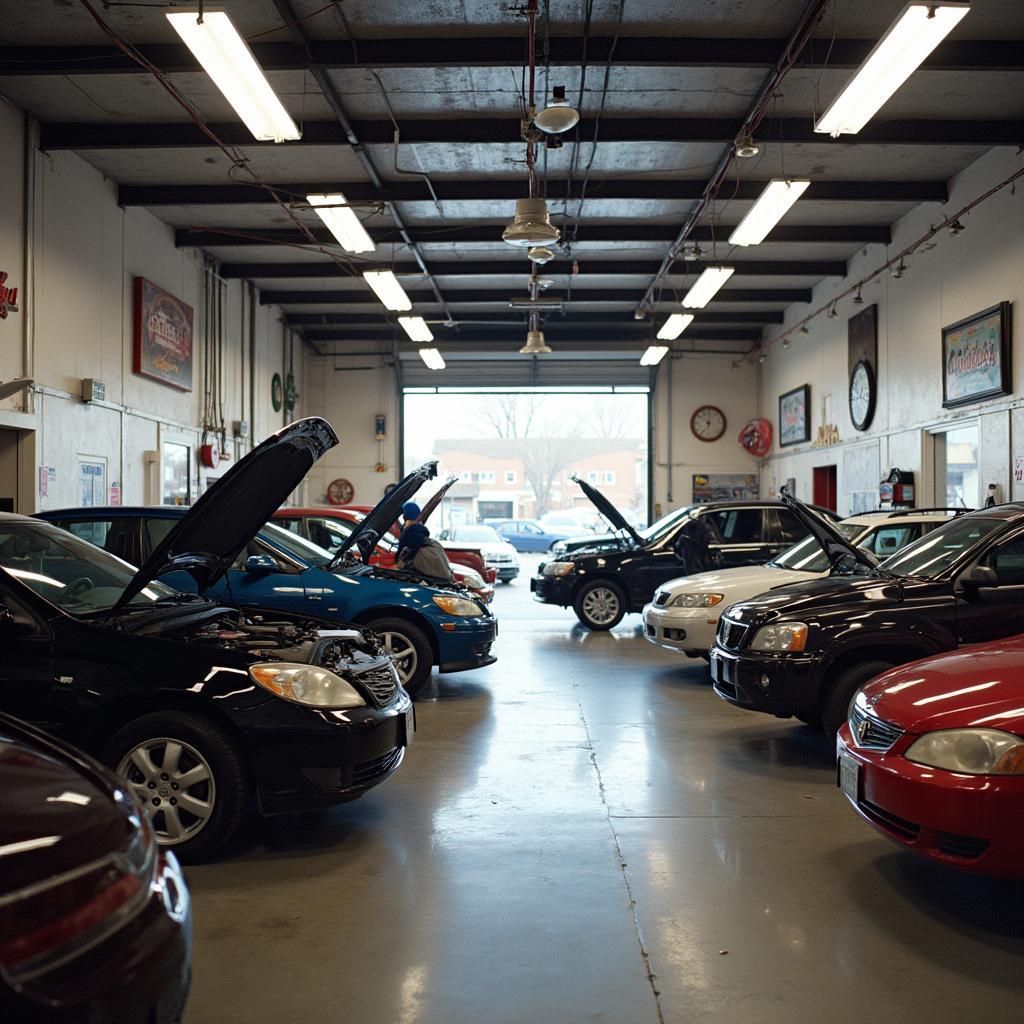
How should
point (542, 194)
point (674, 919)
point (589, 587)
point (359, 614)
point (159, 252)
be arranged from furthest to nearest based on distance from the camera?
point (159, 252) < point (542, 194) < point (589, 587) < point (359, 614) < point (674, 919)

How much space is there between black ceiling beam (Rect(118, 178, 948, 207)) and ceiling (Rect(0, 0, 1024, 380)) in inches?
1.1

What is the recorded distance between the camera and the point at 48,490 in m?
10.9

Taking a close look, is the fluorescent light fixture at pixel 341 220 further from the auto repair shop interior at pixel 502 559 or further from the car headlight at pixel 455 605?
the car headlight at pixel 455 605

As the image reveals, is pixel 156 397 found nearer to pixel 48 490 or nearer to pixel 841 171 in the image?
pixel 48 490

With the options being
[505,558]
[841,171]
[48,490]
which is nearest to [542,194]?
[841,171]

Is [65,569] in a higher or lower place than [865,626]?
higher

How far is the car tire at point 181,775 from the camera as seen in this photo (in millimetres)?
3879

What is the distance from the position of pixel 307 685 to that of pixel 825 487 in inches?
647

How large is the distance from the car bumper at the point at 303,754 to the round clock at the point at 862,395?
A: 14.0 metres

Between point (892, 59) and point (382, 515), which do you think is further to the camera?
point (382, 515)

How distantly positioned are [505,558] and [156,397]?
8295 mm

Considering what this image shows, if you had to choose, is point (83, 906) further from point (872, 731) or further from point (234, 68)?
point (234, 68)

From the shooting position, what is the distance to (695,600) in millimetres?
8281

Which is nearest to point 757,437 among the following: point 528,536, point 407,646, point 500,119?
point 528,536
